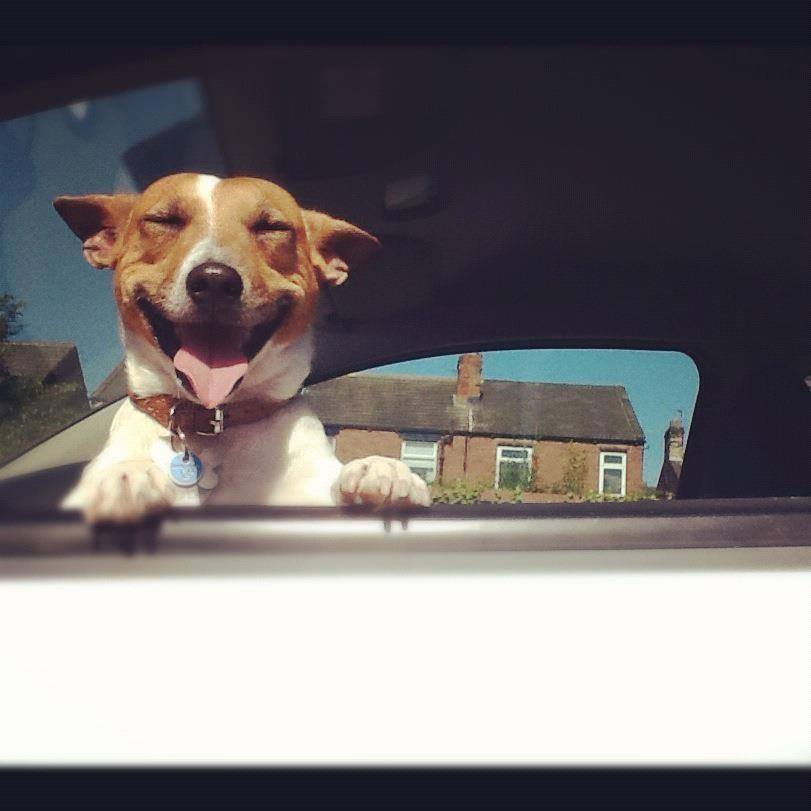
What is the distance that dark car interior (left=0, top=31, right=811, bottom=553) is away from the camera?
7.52 feet

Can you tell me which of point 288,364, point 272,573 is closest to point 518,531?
point 272,573

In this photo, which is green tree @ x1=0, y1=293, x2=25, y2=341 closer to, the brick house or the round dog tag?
the round dog tag

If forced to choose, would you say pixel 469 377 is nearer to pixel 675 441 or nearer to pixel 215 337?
pixel 675 441

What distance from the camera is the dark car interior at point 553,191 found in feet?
7.52

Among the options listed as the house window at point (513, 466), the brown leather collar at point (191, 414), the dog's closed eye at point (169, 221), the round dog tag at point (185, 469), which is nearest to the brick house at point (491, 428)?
the house window at point (513, 466)

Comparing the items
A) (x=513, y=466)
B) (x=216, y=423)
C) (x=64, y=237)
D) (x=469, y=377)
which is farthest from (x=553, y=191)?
(x=64, y=237)

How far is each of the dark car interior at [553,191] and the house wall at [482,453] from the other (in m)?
0.29

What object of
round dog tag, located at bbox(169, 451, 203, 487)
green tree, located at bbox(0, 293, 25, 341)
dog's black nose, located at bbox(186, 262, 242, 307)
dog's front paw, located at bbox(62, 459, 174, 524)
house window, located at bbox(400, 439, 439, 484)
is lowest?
dog's front paw, located at bbox(62, 459, 174, 524)

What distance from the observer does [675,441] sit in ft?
8.71

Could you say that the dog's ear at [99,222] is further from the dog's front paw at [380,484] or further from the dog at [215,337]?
the dog's front paw at [380,484]

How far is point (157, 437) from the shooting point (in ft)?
6.93

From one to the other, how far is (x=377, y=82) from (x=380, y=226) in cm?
47

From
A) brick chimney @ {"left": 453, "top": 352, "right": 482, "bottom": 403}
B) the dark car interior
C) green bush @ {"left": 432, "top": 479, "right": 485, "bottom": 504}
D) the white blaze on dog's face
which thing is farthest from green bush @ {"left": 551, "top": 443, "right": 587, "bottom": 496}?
the white blaze on dog's face

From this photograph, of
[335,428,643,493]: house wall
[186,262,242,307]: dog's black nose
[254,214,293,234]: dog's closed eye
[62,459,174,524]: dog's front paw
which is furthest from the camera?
[254,214,293,234]: dog's closed eye
